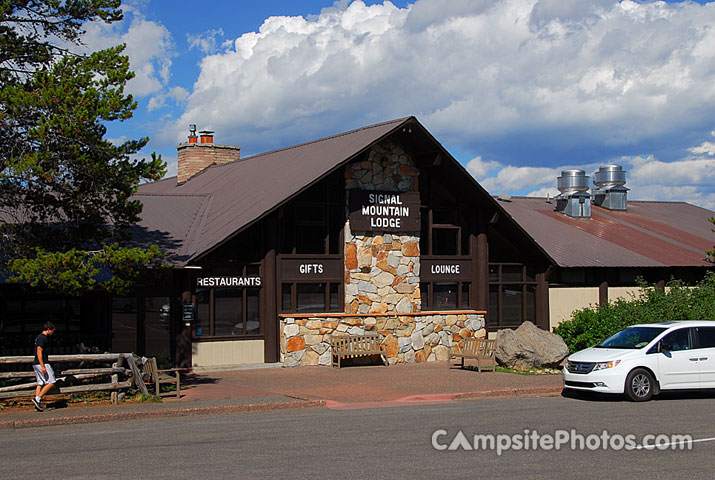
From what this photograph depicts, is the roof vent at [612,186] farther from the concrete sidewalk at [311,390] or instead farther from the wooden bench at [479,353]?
the concrete sidewalk at [311,390]

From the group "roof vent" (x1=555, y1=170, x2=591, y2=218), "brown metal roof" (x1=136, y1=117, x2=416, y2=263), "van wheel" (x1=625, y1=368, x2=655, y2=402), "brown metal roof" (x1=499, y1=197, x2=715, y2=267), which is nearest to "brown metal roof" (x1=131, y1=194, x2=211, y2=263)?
"brown metal roof" (x1=136, y1=117, x2=416, y2=263)

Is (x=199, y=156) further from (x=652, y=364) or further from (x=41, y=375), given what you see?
(x=652, y=364)

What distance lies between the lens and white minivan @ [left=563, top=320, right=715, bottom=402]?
15898 mm

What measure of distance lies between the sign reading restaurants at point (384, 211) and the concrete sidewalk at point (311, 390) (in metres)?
3.80

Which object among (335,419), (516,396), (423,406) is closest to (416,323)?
(516,396)

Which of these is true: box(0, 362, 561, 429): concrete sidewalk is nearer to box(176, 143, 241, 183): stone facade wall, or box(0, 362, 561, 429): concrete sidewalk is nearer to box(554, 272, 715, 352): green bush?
box(554, 272, 715, 352): green bush

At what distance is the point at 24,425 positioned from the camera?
12938 mm

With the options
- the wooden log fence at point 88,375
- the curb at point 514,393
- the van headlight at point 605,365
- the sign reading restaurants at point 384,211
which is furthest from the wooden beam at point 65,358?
the van headlight at point 605,365

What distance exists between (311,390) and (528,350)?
642cm

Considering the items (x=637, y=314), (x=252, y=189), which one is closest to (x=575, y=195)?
(x=637, y=314)

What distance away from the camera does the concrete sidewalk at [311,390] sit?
14.0 metres

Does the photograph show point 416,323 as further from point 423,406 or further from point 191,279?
point 423,406

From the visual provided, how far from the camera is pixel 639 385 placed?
15938 mm

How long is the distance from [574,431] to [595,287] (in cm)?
1682
